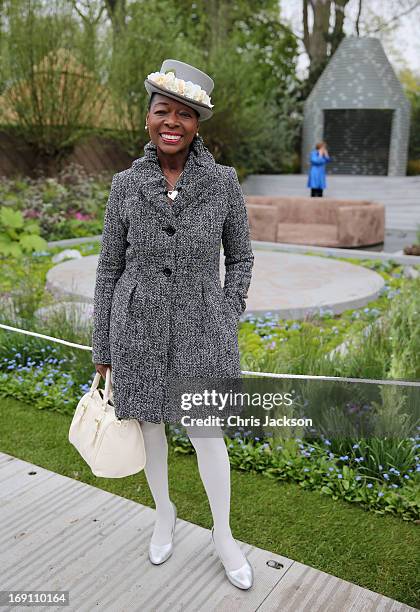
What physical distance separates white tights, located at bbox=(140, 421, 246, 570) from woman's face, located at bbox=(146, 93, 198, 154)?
1.00 meters

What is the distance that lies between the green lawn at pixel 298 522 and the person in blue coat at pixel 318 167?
12787 millimetres

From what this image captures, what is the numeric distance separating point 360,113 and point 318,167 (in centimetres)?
751

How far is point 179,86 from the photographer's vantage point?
1.89 m

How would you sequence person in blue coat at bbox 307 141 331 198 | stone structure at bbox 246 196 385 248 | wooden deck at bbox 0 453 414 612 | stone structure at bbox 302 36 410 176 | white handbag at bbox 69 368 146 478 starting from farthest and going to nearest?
stone structure at bbox 302 36 410 176
person in blue coat at bbox 307 141 331 198
stone structure at bbox 246 196 385 248
wooden deck at bbox 0 453 414 612
white handbag at bbox 69 368 146 478

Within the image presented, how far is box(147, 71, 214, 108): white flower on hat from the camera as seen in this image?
189 centimetres

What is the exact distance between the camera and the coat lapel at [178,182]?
6.46 feet

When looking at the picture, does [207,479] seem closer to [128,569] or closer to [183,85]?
[128,569]

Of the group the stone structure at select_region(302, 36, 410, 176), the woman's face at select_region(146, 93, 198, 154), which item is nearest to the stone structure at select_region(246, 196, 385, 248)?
the woman's face at select_region(146, 93, 198, 154)

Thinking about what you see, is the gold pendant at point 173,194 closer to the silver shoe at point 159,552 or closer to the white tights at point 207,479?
the white tights at point 207,479

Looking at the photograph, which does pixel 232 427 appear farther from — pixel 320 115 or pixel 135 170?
pixel 320 115

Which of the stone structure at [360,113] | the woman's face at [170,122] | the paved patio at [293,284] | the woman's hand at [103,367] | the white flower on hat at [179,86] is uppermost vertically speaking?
the stone structure at [360,113]

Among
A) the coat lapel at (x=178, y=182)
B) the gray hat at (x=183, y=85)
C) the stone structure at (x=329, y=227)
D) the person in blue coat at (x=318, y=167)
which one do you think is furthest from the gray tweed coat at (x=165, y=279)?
the person in blue coat at (x=318, y=167)

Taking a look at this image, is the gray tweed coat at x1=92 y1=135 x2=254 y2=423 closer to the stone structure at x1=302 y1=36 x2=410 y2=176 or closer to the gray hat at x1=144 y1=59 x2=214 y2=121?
the gray hat at x1=144 y1=59 x2=214 y2=121

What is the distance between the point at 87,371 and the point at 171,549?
1.87 m
